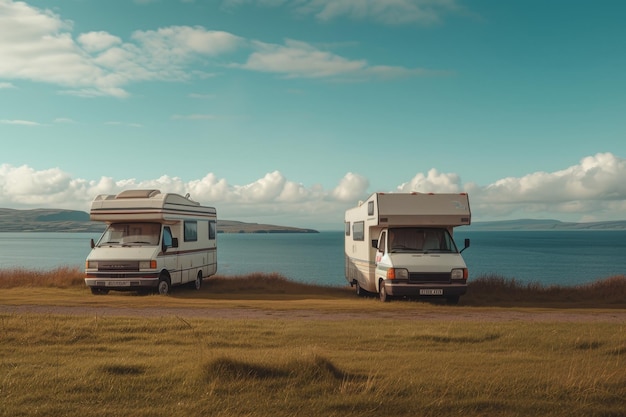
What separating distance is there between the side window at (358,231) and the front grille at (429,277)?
346 cm

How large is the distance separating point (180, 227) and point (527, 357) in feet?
46.4

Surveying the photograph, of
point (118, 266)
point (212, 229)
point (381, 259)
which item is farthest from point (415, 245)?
point (212, 229)

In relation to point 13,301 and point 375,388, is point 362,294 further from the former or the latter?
point 375,388

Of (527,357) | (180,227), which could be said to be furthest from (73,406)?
(180,227)

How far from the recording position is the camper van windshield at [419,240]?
1800cm

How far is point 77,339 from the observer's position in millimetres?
10328

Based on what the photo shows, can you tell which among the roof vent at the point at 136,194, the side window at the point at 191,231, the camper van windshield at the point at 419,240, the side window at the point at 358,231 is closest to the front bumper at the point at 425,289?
the camper van windshield at the point at 419,240

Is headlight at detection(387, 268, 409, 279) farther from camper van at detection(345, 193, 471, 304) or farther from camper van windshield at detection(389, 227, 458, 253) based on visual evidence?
camper van windshield at detection(389, 227, 458, 253)

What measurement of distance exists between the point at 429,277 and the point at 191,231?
8.92 metres

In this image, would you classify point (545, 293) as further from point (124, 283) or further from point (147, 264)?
point (124, 283)

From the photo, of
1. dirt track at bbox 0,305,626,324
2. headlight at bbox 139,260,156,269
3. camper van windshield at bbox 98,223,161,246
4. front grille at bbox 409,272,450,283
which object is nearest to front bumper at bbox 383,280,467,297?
front grille at bbox 409,272,450,283

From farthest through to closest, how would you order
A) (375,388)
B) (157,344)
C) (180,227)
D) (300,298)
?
(180,227) → (300,298) → (157,344) → (375,388)

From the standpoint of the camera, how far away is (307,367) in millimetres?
7430

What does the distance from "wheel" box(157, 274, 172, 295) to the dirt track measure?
370cm
